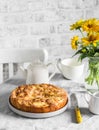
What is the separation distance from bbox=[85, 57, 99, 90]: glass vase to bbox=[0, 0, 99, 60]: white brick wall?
1.01 metres

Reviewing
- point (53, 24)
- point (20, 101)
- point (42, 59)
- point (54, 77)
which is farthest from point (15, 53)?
point (20, 101)

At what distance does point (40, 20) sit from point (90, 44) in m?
1.12

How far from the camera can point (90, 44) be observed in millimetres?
1185

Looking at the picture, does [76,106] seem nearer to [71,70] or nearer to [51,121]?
[51,121]

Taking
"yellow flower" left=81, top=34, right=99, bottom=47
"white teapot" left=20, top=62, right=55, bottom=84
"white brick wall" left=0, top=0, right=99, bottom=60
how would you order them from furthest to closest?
"white brick wall" left=0, top=0, right=99, bottom=60, "white teapot" left=20, top=62, right=55, bottom=84, "yellow flower" left=81, top=34, right=99, bottom=47

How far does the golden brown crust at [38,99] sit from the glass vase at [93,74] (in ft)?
0.47

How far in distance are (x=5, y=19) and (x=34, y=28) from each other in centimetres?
23

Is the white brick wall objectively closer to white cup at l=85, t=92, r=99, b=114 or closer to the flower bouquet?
the flower bouquet

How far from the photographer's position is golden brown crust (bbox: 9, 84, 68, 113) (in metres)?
1.10

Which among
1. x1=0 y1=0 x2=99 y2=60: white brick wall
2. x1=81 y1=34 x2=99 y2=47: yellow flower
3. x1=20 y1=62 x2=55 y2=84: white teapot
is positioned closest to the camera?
x1=81 y1=34 x2=99 y2=47: yellow flower

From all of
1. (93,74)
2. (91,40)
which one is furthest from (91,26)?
(93,74)

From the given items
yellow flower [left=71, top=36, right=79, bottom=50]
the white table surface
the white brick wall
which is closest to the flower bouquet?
yellow flower [left=71, top=36, right=79, bottom=50]

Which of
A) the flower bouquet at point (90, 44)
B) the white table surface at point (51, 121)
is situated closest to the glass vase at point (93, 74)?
the flower bouquet at point (90, 44)

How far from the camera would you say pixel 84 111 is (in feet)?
3.80
